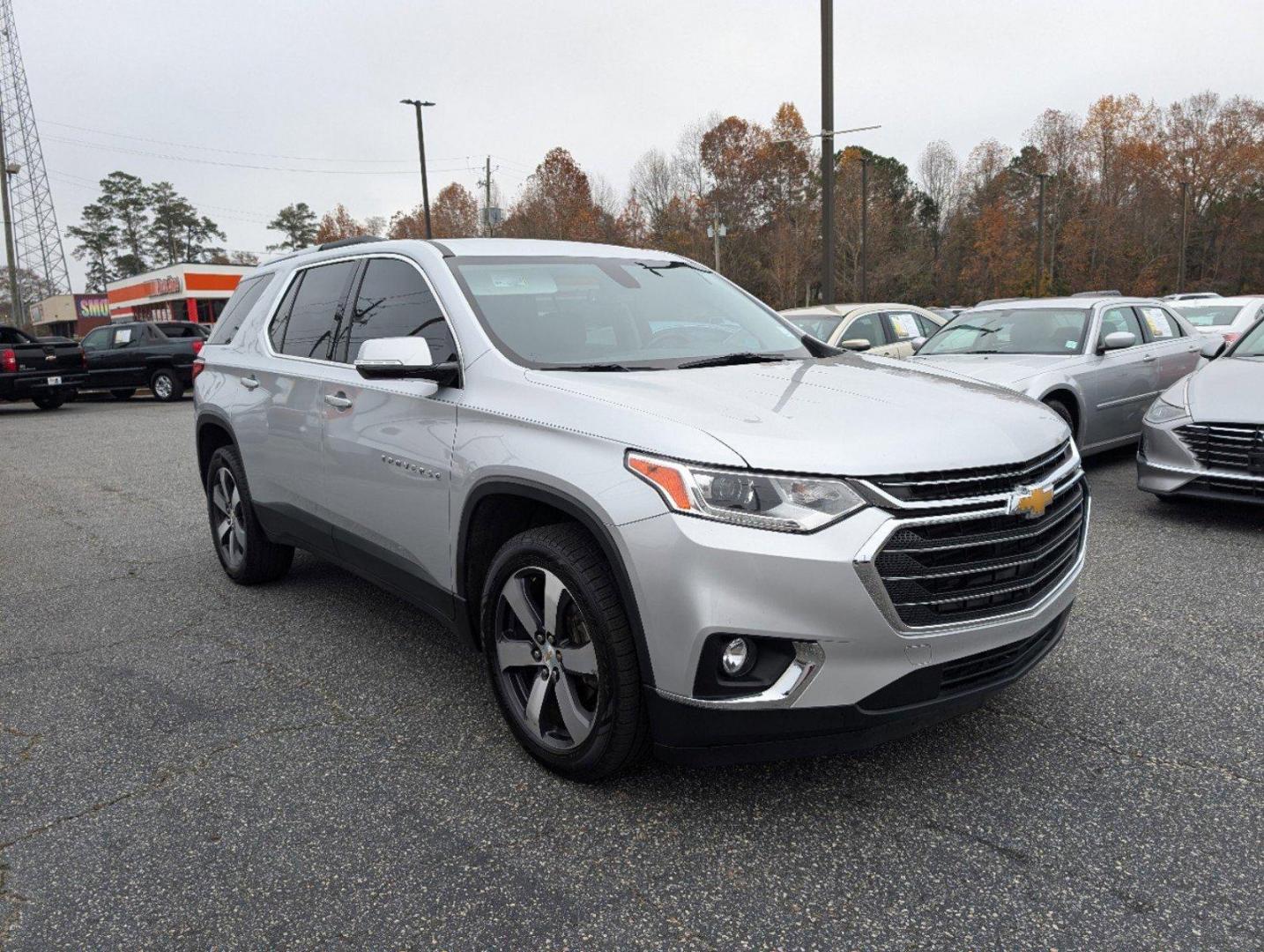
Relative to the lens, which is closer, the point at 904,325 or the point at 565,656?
the point at 565,656

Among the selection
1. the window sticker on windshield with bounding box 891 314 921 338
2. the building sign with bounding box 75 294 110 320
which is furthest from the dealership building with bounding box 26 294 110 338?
the window sticker on windshield with bounding box 891 314 921 338

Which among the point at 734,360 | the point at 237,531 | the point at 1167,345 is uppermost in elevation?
the point at 734,360

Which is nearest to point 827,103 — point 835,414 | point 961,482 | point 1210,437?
point 1210,437

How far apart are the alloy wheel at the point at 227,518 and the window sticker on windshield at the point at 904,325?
8.74m

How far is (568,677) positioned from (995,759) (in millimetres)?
1398

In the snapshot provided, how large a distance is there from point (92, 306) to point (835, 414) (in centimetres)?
7537

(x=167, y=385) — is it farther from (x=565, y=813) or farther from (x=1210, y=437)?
(x=565, y=813)

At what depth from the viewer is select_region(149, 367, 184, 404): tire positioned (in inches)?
790

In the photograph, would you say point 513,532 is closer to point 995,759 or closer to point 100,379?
point 995,759

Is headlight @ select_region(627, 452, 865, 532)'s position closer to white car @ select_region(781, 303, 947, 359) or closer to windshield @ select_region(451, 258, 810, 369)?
windshield @ select_region(451, 258, 810, 369)

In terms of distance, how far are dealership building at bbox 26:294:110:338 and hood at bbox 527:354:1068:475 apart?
69.4 m

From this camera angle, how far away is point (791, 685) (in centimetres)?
240

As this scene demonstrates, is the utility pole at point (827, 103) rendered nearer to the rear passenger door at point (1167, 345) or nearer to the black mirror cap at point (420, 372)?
the rear passenger door at point (1167, 345)

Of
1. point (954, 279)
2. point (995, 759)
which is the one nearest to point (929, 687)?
point (995, 759)
